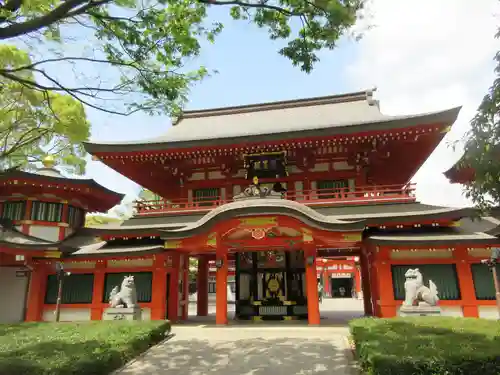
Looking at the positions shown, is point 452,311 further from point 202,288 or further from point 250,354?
point 202,288

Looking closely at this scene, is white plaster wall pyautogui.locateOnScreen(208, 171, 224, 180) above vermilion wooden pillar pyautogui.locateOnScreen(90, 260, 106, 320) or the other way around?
above

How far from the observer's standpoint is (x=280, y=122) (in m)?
22.9

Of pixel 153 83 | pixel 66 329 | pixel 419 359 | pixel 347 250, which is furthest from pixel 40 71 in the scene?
pixel 347 250

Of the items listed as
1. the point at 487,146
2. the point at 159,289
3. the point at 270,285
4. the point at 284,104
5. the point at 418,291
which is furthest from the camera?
the point at 284,104

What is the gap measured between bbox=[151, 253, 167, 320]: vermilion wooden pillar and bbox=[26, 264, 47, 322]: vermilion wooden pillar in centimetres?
593

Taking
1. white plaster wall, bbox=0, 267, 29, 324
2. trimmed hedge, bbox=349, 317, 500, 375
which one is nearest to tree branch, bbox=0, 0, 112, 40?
trimmed hedge, bbox=349, 317, 500, 375

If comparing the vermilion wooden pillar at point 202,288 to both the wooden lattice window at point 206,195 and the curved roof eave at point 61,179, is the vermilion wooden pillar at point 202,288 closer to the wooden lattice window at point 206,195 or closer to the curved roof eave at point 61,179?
the wooden lattice window at point 206,195

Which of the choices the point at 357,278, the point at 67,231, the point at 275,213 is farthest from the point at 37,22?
the point at 357,278

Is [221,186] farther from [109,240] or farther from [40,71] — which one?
[40,71]

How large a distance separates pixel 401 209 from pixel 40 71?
14174 millimetres

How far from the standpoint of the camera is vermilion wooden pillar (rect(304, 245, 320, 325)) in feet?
48.6

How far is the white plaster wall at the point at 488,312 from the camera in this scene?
46.2 ft

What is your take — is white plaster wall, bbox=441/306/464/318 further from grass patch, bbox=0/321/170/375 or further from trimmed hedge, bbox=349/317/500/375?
grass patch, bbox=0/321/170/375

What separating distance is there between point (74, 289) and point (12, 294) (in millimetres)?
3850
